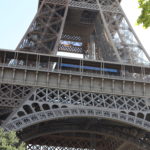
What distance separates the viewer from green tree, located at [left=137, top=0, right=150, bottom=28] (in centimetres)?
812

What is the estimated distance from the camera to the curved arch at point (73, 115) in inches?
536

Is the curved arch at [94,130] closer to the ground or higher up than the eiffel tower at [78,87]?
closer to the ground

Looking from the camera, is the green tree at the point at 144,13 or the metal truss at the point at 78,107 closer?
the green tree at the point at 144,13

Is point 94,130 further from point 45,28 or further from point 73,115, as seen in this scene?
point 45,28

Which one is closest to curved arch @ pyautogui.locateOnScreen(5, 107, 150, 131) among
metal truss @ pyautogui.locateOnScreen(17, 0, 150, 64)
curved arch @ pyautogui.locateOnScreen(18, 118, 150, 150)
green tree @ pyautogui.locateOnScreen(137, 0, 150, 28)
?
curved arch @ pyautogui.locateOnScreen(18, 118, 150, 150)

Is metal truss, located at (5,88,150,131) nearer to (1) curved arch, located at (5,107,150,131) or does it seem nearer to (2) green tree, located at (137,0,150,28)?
(1) curved arch, located at (5,107,150,131)

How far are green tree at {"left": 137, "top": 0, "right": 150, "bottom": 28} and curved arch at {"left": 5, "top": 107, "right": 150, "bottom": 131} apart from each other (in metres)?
7.24

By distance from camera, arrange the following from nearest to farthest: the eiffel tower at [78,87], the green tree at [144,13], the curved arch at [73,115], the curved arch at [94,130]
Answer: the green tree at [144,13] < the curved arch at [73,115] < the eiffel tower at [78,87] < the curved arch at [94,130]

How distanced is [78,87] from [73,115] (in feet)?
7.30

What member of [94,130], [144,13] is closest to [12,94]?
[94,130]

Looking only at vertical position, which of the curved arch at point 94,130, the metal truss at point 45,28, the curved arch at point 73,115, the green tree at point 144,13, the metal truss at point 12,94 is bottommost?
the curved arch at point 94,130

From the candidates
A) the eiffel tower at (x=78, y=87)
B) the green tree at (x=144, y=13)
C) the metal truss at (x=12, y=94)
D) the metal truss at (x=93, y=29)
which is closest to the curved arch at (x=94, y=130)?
the eiffel tower at (x=78, y=87)

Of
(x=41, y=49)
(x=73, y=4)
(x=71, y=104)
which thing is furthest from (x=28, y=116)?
(x=73, y=4)

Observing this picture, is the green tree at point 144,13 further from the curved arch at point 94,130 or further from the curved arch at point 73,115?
the curved arch at point 94,130
